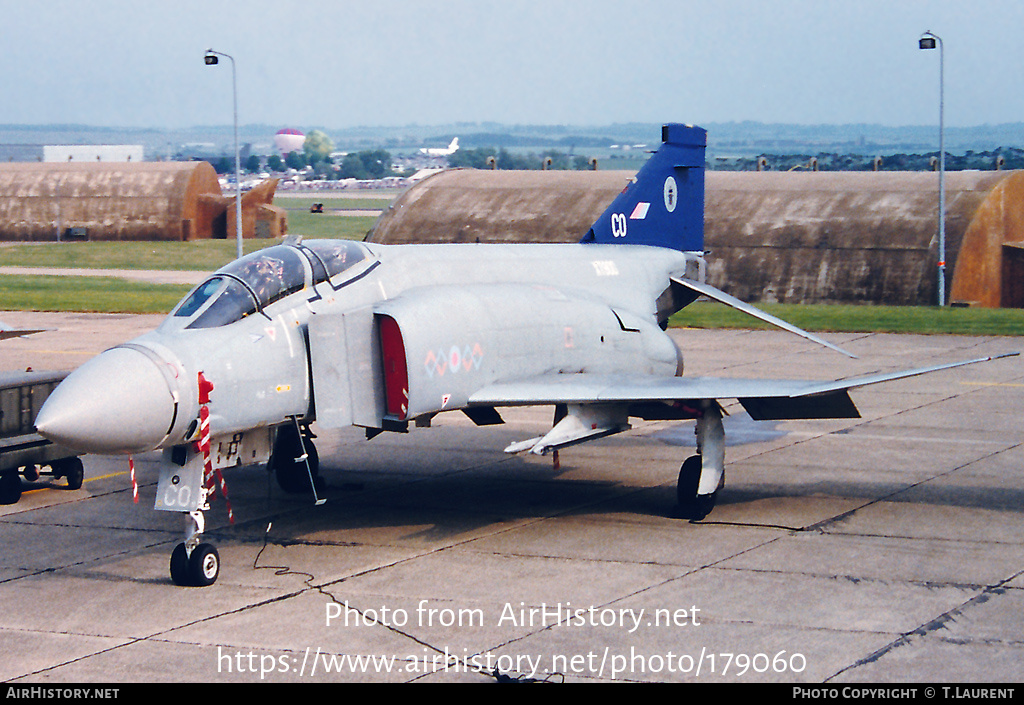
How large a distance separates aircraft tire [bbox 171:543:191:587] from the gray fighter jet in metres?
0.01

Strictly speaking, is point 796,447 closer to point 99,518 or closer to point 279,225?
point 99,518

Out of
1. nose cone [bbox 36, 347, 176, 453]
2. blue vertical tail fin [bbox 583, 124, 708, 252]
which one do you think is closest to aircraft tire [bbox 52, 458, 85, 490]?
nose cone [bbox 36, 347, 176, 453]

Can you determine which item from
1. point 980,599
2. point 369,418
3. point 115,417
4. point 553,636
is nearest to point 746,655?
point 553,636

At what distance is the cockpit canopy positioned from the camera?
1141 cm

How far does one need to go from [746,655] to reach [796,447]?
869 centimetres

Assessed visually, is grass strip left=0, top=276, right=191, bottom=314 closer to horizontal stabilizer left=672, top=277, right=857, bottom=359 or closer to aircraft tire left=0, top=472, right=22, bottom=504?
aircraft tire left=0, top=472, right=22, bottom=504

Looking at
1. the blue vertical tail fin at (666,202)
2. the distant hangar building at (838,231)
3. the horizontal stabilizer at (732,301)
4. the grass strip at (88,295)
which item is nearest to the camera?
the horizontal stabilizer at (732,301)

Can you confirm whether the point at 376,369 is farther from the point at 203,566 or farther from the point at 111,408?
the point at 111,408

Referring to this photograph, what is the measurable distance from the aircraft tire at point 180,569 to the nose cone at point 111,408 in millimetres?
1126

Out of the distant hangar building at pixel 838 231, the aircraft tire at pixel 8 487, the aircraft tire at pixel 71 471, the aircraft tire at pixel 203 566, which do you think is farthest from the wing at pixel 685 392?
the distant hangar building at pixel 838 231

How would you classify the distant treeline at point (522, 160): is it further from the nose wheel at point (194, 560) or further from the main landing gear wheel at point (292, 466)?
the nose wheel at point (194, 560)

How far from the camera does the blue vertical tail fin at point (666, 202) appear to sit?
17.3 metres

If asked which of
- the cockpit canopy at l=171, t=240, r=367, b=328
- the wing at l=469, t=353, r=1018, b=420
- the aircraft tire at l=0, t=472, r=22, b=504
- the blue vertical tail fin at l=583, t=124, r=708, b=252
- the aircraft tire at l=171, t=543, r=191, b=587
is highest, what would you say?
the blue vertical tail fin at l=583, t=124, r=708, b=252

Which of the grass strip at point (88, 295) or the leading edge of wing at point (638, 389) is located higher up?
the leading edge of wing at point (638, 389)
